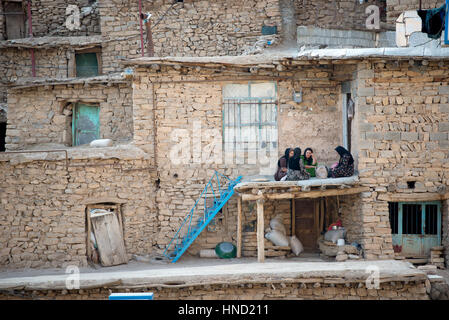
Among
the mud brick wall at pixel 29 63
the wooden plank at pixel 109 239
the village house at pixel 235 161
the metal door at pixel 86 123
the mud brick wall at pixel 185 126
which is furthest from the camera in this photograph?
the mud brick wall at pixel 29 63

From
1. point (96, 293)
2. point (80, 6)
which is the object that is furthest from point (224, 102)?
point (80, 6)

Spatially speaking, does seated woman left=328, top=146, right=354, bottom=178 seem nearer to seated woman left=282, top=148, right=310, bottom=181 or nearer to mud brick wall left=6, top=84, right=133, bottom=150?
seated woman left=282, top=148, right=310, bottom=181

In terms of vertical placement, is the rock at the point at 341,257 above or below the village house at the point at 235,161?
below

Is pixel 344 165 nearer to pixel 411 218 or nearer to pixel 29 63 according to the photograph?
pixel 411 218

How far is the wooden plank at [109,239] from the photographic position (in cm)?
1535

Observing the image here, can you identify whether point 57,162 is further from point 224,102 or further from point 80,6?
point 80,6

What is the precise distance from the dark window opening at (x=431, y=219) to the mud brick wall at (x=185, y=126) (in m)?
3.31

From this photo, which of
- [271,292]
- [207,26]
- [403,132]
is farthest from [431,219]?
[207,26]

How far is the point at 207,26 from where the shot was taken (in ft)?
61.9

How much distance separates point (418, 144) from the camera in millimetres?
14828

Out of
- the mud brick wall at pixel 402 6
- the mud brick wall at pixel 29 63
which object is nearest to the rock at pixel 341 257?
A: the mud brick wall at pixel 402 6

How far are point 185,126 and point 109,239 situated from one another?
130 inches

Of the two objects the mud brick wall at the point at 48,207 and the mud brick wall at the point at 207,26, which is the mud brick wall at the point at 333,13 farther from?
the mud brick wall at the point at 48,207

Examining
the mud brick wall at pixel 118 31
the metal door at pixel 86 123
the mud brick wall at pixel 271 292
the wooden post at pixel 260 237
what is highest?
the mud brick wall at pixel 118 31
